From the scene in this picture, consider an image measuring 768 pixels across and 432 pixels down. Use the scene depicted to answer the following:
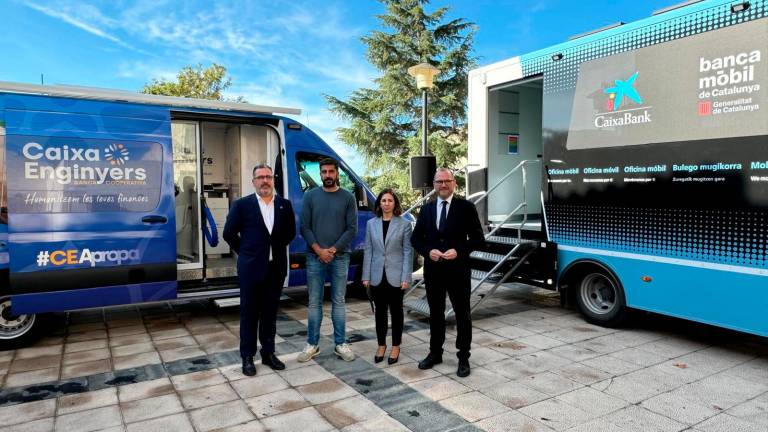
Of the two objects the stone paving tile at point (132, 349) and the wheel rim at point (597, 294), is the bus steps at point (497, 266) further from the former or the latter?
the stone paving tile at point (132, 349)

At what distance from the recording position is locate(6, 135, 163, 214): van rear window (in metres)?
4.67

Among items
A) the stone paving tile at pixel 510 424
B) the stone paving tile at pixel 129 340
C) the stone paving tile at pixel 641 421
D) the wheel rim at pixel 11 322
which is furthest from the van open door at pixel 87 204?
the stone paving tile at pixel 641 421

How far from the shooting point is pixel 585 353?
472 cm

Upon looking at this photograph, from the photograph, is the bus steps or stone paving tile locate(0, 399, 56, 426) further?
the bus steps

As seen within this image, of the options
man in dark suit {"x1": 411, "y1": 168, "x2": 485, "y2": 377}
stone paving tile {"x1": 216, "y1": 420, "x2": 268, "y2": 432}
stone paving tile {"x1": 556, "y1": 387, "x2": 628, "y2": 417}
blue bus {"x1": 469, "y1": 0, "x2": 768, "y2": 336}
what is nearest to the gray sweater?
man in dark suit {"x1": 411, "y1": 168, "x2": 485, "y2": 377}

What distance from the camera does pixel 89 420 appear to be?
3363mm

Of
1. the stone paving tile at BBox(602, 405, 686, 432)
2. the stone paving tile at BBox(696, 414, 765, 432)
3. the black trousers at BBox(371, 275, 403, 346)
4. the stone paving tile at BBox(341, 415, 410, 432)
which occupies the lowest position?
the stone paving tile at BBox(696, 414, 765, 432)

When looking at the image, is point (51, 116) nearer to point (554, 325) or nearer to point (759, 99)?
point (554, 325)

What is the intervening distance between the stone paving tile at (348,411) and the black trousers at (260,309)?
3.08 ft

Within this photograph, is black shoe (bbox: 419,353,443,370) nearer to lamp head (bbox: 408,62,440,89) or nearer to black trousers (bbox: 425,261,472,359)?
black trousers (bbox: 425,261,472,359)

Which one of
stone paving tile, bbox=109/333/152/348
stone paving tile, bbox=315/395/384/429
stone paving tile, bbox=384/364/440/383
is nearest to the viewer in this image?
stone paving tile, bbox=315/395/384/429

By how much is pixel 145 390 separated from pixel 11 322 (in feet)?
6.70

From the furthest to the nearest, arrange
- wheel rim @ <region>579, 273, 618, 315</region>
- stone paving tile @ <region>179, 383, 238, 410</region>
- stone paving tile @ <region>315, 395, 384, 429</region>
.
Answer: wheel rim @ <region>579, 273, 618, 315</region>
stone paving tile @ <region>179, 383, 238, 410</region>
stone paving tile @ <region>315, 395, 384, 429</region>

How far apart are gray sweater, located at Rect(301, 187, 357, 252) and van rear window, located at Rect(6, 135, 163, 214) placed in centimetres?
193
